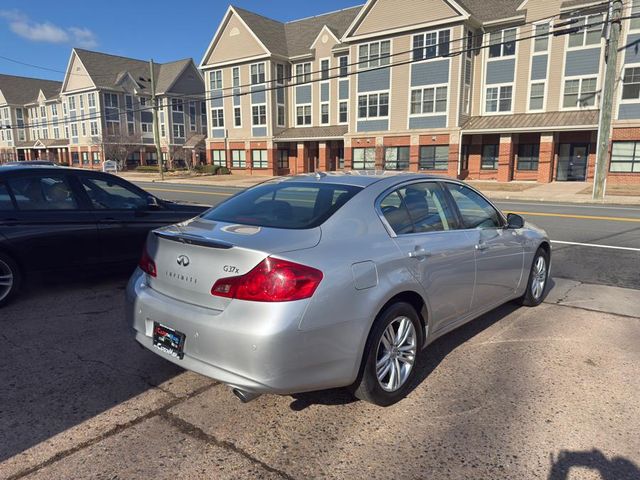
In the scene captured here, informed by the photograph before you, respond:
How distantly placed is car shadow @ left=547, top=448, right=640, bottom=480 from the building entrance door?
31097 mm

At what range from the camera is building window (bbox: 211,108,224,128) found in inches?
1780

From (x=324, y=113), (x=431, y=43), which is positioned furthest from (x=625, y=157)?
(x=324, y=113)

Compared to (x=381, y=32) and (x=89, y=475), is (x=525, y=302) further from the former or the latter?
(x=381, y=32)

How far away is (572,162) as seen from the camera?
30344mm

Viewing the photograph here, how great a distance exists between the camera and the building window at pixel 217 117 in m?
45.2

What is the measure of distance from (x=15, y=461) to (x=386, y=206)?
286cm

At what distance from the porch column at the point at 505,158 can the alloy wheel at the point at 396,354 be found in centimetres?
2956

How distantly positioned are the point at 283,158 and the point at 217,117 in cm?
814

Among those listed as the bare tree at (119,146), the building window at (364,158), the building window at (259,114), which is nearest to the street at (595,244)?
the building window at (364,158)

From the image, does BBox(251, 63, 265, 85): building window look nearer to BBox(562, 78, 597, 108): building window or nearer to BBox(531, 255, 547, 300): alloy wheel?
BBox(562, 78, 597, 108): building window

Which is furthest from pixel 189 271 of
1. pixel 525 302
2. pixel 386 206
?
pixel 525 302

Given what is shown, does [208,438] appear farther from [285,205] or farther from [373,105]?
[373,105]

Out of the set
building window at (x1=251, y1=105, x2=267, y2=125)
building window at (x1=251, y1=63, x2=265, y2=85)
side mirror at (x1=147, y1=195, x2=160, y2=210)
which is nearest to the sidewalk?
side mirror at (x1=147, y1=195, x2=160, y2=210)

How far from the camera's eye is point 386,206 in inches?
146
